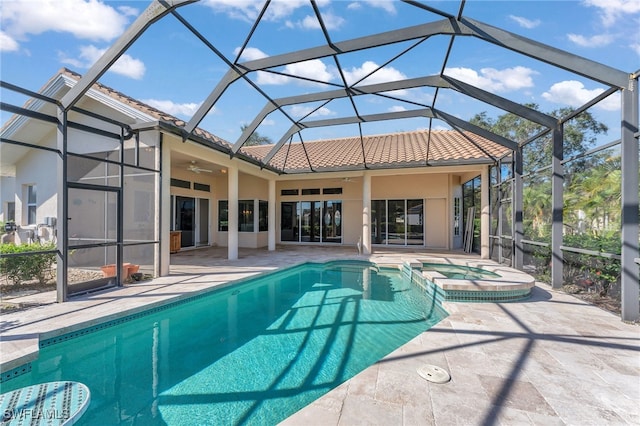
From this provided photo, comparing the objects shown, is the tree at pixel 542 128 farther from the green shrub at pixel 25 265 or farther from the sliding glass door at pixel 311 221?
the green shrub at pixel 25 265

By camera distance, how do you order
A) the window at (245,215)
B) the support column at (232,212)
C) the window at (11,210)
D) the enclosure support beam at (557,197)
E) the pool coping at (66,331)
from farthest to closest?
the window at (245,215) < the support column at (232,212) < the window at (11,210) < the enclosure support beam at (557,197) < the pool coping at (66,331)

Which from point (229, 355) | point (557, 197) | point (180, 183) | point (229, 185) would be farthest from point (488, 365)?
point (180, 183)

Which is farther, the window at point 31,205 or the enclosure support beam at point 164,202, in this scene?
the window at point 31,205

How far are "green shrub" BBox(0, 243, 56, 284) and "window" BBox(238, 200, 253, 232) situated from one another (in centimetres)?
844

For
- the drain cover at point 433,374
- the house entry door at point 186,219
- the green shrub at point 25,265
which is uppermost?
the house entry door at point 186,219

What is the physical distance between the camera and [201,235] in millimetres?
14500

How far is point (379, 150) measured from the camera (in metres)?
13.7

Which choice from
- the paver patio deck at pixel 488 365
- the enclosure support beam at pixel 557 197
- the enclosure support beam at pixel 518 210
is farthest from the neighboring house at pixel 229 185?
the enclosure support beam at pixel 557 197

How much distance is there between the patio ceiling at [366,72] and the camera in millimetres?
4906

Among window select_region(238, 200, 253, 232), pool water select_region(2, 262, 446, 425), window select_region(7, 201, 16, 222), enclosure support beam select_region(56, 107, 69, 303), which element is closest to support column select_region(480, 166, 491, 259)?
pool water select_region(2, 262, 446, 425)

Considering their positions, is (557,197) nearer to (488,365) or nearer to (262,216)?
(488,365)

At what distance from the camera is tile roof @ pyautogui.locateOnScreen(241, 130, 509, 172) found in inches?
420

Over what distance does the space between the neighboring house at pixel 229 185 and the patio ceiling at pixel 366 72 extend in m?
1.25

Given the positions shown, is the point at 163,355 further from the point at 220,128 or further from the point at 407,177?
the point at 407,177
